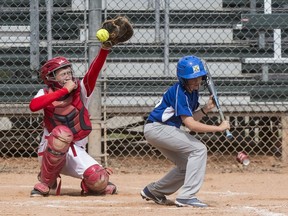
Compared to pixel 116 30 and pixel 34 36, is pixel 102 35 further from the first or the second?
pixel 34 36

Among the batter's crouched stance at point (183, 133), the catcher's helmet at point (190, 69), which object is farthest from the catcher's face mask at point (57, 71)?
the catcher's helmet at point (190, 69)

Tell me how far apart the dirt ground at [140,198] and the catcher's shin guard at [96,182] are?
114 mm

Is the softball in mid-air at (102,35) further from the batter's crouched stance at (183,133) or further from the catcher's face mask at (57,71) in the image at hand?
the batter's crouched stance at (183,133)

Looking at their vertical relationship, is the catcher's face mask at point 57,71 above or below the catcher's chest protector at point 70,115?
above

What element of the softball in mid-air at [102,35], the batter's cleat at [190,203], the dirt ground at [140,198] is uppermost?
the softball in mid-air at [102,35]

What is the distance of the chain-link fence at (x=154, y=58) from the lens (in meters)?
9.66

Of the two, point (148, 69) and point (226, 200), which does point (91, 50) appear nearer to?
point (148, 69)

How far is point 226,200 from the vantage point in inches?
270

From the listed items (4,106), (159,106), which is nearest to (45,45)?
(4,106)

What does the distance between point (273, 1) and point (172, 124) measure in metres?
4.56

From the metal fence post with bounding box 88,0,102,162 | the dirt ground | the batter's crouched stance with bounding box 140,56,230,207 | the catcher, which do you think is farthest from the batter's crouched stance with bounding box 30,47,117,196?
the metal fence post with bounding box 88,0,102,162

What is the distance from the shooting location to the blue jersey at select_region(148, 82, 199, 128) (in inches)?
242

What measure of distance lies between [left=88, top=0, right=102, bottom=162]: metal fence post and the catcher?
1.64 metres

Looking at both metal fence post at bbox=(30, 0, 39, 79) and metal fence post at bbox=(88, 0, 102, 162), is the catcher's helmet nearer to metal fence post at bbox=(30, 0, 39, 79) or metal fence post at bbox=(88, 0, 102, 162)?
metal fence post at bbox=(88, 0, 102, 162)
